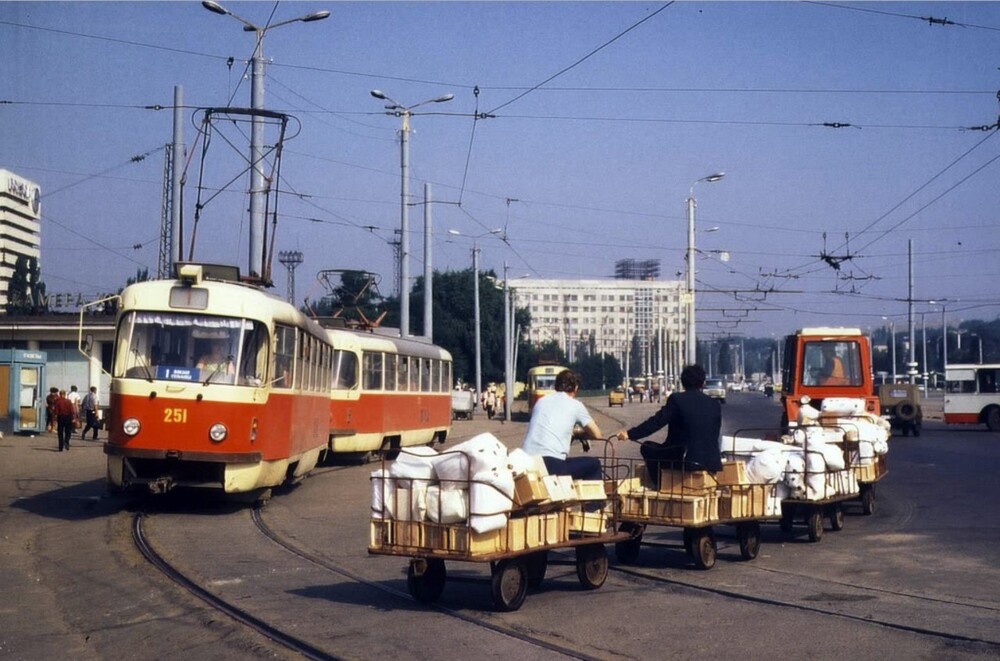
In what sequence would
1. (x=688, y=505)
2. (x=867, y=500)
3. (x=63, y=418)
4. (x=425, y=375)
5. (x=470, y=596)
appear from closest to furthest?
(x=470, y=596) → (x=688, y=505) → (x=867, y=500) → (x=63, y=418) → (x=425, y=375)

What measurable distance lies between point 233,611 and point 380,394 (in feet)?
62.0

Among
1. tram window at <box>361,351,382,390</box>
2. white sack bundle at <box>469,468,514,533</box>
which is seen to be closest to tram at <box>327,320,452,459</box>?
tram window at <box>361,351,382,390</box>

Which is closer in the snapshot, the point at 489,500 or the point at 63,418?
the point at 489,500

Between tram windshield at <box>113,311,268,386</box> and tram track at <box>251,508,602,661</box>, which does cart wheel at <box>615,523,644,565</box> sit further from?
tram windshield at <box>113,311,268,386</box>

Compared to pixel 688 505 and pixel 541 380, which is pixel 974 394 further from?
pixel 688 505

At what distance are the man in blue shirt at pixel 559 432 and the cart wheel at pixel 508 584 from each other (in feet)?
4.21

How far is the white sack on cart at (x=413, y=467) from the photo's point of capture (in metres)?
9.05

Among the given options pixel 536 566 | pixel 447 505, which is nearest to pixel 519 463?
pixel 447 505

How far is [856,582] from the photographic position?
35.2 feet

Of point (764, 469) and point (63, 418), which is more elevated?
point (63, 418)

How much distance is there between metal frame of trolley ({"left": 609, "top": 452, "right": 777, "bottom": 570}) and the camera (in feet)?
36.1

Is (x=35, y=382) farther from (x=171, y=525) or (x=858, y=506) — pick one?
(x=858, y=506)

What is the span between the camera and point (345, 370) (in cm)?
2581

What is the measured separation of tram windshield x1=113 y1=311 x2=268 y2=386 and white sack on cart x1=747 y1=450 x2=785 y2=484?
Answer: 22.0 feet
